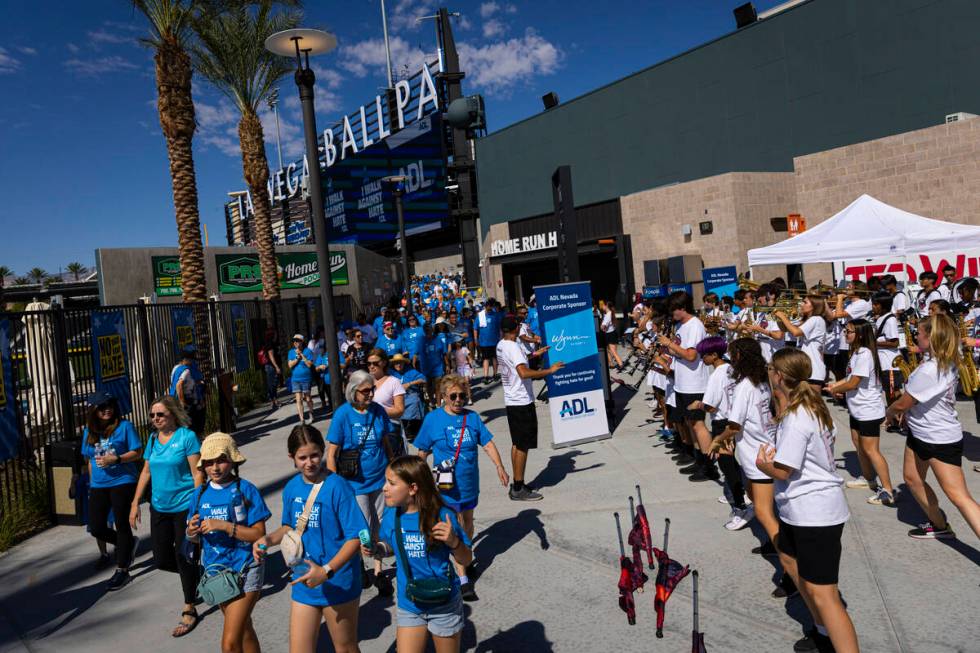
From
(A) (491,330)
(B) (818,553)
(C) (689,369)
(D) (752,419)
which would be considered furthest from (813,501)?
(A) (491,330)

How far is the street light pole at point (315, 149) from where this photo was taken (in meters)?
8.07

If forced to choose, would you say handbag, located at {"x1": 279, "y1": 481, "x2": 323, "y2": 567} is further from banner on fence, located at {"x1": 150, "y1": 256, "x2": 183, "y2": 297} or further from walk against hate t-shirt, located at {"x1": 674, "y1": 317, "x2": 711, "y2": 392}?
banner on fence, located at {"x1": 150, "y1": 256, "x2": 183, "y2": 297}

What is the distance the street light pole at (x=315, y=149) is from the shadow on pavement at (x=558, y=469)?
2.65 meters

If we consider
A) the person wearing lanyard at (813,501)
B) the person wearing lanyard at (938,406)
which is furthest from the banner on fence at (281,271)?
the person wearing lanyard at (813,501)

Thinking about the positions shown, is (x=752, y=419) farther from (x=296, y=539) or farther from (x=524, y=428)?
(x=296, y=539)

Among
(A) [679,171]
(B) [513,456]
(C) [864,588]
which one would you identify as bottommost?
(C) [864,588]

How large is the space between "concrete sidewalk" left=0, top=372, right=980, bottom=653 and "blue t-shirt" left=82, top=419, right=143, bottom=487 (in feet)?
3.12

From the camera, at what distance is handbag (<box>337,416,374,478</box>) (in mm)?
4910

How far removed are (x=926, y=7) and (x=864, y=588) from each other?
25759 millimetres

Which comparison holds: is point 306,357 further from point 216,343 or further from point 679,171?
point 679,171

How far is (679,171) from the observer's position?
31719 mm

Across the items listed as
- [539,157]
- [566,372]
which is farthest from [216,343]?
[539,157]

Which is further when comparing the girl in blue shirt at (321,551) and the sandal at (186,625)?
the sandal at (186,625)

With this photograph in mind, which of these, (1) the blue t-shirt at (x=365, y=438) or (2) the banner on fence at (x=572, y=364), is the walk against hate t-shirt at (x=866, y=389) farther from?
(1) the blue t-shirt at (x=365, y=438)
